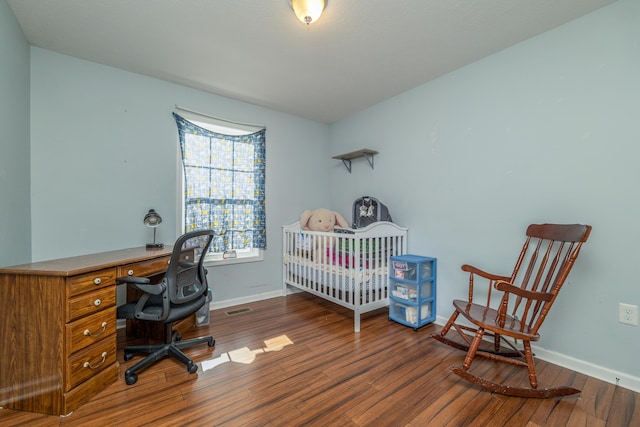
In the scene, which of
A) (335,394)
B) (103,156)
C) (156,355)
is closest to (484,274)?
(335,394)

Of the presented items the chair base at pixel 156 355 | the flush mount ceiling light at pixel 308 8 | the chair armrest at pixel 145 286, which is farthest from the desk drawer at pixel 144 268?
the flush mount ceiling light at pixel 308 8

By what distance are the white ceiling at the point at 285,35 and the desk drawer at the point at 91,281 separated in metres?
1.68

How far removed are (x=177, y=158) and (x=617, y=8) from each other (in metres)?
3.55

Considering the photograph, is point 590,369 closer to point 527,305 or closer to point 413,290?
point 527,305

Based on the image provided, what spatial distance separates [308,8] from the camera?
1532mm

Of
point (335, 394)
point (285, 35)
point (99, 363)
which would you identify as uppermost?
point (285, 35)

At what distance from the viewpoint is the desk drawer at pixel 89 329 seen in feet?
4.68

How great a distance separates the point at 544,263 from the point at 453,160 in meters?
1.11

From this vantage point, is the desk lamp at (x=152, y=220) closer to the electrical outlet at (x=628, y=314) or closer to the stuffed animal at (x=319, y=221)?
the stuffed animal at (x=319, y=221)

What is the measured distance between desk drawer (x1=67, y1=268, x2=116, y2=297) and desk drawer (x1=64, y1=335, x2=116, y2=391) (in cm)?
34

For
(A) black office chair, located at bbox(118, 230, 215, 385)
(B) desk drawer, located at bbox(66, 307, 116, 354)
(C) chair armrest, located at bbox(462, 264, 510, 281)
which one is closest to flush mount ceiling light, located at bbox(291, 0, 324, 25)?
(A) black office chair, located at bbox(118, 230, 215, 385)

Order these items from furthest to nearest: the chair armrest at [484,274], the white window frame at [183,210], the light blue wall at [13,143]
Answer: the white window frame at [183,210] < the chair armrest at [484,274] < the light blue wall at [13,143]

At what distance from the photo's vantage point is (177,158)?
270 cm

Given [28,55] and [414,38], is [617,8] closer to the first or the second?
[414,38]
